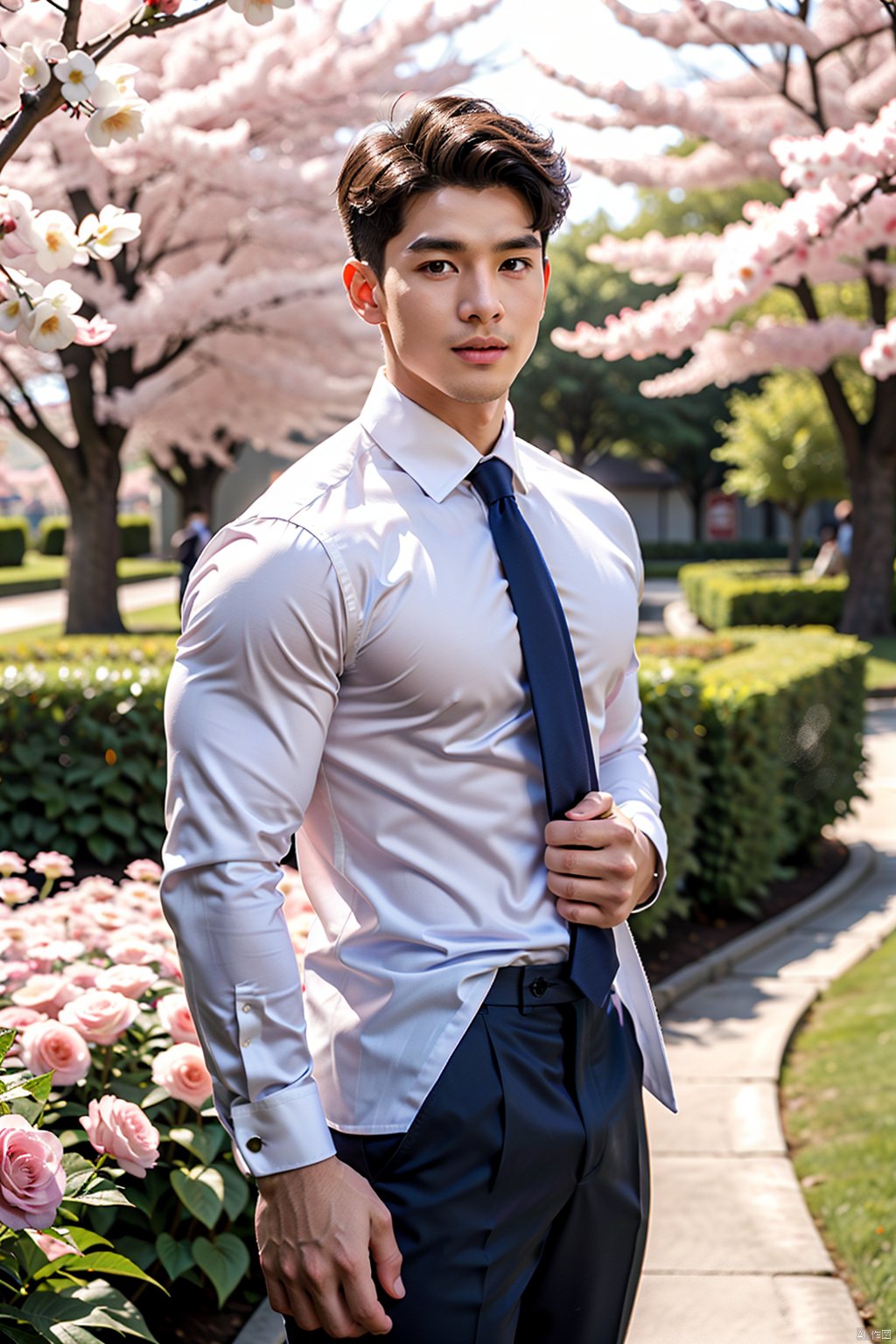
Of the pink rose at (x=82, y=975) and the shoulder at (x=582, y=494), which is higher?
the shoulder at (x=582, y=494)

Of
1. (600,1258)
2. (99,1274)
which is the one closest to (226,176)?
(99,1274)

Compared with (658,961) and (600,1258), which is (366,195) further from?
(658,961)

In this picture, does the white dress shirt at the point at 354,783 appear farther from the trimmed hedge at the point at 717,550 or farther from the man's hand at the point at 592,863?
the trimmed hedge at the point at 717,550

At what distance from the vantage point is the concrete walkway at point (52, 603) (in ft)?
82.4

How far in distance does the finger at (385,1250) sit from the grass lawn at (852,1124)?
225 centimetres

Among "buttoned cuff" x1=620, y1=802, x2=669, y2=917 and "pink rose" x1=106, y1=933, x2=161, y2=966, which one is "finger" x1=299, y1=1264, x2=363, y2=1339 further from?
"pink rose" x1=106, y1=933, x2=161, y2=966

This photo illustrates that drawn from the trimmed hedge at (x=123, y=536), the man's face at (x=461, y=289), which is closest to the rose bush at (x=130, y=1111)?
the man's face at (x=461, y=289)

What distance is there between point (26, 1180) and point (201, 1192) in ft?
3.28

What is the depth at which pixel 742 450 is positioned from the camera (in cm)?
3228

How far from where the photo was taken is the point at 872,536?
1894cm

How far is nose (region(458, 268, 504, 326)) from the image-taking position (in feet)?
5.74

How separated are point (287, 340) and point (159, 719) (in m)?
11.4

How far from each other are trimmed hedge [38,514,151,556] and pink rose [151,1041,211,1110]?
40.8 meters

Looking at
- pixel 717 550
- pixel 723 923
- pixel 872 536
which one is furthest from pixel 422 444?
pixel 717 550
